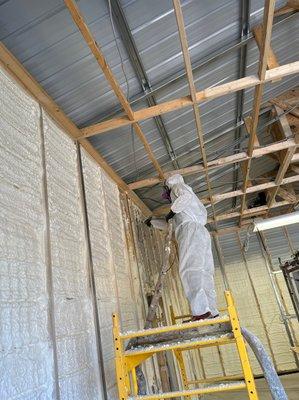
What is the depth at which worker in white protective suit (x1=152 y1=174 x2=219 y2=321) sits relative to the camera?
9.48ft

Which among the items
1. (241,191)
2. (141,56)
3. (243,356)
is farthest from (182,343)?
(241,191)

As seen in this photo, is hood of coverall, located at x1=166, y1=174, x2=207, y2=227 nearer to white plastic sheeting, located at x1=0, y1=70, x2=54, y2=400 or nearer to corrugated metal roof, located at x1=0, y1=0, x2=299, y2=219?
corrugated metal roof, located at x1=0, y1=0, x2=299, y2=219

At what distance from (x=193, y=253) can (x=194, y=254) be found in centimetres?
1

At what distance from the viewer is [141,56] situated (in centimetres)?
287

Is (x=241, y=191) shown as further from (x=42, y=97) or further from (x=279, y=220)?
(x=42, y=97)

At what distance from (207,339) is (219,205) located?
5.91 metres

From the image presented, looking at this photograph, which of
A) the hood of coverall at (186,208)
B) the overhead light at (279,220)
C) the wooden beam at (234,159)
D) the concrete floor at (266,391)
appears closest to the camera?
the hood of coverall at (186,208)

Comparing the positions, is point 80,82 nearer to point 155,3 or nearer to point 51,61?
point 51,61

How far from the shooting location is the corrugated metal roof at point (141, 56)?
2285 mm

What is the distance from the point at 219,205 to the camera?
25.5 ft

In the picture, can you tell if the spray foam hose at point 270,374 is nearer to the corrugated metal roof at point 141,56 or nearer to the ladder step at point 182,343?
the ladder step at point 182,343

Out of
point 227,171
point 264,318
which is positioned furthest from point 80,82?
point 264,318

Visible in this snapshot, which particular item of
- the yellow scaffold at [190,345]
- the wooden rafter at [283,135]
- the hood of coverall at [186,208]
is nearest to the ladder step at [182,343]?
the yellow scaffold at [190,345]

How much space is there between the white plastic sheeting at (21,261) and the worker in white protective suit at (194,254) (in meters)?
1.35
